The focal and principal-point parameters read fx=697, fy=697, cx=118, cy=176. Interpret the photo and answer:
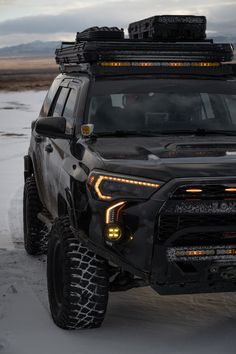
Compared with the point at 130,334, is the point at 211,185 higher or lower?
higher

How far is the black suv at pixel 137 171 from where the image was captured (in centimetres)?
407

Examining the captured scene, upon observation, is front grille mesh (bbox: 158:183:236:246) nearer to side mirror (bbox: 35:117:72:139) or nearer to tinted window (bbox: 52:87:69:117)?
side mirror (bbox: 35:117:72:139)

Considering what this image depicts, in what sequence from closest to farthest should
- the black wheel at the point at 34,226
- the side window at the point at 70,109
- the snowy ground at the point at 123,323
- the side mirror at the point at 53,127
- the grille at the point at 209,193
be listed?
the grille at the point at 209,193 → the snowy ground at the point at 123,323 → the side mirror at the point at 53,127 → the side window at the point at 70,109 → the black wheel at the point at 34,226

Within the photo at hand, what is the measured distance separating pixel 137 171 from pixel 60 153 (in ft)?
4.72

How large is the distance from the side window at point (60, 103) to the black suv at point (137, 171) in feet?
0.06

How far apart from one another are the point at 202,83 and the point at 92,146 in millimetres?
1338

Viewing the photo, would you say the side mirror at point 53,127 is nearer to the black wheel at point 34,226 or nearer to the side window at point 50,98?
the side window at point 50,98

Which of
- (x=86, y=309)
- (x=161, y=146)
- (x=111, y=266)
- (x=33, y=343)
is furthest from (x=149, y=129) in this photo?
(x=33, y=343)

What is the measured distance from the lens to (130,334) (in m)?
4.79

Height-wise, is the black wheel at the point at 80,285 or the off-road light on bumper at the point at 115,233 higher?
the off-road light on bumper at the point at 115,233

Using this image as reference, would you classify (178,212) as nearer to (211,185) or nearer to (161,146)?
(211,185)

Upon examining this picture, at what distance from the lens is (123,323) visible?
5008mm

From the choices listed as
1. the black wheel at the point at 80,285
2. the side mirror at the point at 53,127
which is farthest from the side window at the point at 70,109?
the black wheel at the point at 80,285

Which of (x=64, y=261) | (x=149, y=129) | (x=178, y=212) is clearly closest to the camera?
(x=178, y=212)
